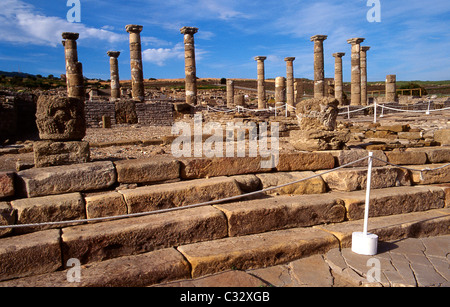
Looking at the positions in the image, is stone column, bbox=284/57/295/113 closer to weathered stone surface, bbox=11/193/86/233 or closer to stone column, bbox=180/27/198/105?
stone column, bbox=180/27/198/105

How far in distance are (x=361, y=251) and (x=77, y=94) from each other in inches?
694

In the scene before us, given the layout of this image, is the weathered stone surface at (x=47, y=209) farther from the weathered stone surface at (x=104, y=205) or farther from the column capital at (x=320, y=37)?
the column capital at (x=320, y=37)

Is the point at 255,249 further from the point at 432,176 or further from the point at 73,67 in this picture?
the point at 73,67

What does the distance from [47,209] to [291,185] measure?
3548mm

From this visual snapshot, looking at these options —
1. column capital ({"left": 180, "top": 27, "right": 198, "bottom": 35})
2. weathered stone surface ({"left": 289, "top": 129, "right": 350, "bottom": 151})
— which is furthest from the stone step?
column capital ({"left": 180, "top": 27, "right": 198, "bottom": 35})

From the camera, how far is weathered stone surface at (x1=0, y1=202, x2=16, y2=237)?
12.6 ft

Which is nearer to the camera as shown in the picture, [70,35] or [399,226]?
[399,226]

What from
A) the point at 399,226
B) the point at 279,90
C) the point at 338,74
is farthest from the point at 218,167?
the point at 338,74

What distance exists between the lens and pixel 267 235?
176 inches

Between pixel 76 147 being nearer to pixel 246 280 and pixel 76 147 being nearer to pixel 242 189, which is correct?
pixel 242 189

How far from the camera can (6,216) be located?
12.8 feet

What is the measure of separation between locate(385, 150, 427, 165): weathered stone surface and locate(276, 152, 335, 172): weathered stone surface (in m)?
1.25

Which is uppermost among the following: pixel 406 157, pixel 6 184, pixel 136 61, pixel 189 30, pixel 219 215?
pixel 189 30
